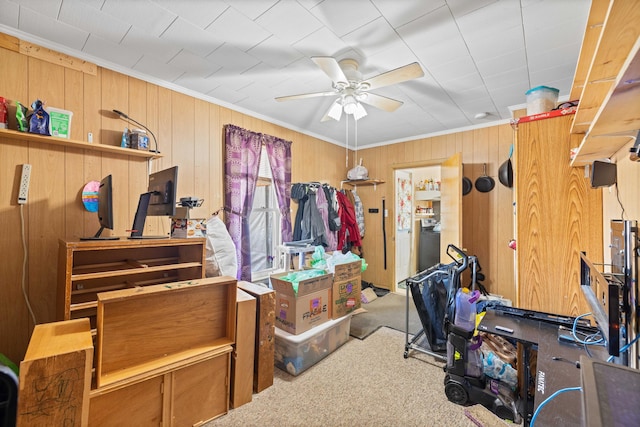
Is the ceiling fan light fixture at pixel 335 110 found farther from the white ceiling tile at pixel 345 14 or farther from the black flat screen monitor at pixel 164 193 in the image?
the black flat screen monitor at pixel 164 193

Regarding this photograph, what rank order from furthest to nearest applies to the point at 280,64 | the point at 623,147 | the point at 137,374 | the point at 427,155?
the point at 427,155 < the point at 280,64 < the point at 137,374 < the point at 623,147

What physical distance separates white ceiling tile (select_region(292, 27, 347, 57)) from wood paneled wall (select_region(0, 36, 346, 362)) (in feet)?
4.65

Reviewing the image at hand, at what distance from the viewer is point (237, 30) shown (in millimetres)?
1842

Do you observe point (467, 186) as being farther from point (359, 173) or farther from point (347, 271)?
point (347, 271)

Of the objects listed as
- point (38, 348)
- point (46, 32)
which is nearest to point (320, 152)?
point (46, 32)

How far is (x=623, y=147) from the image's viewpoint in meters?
1.32

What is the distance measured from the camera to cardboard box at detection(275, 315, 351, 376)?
2.22m

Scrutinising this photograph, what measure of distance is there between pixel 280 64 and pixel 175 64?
89cm

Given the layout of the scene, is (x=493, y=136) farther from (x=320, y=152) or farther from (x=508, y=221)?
(x=320, y=152)

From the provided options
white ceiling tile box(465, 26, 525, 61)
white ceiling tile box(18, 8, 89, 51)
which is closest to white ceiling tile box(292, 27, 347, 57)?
white ceiling tile box(465, 26, 525, 61)

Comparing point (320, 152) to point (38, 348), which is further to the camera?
point (320, 152)

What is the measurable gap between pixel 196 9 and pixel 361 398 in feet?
9.15

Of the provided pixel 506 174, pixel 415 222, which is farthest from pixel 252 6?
pixel 415 222

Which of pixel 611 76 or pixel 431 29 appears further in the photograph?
pixel 431 29
